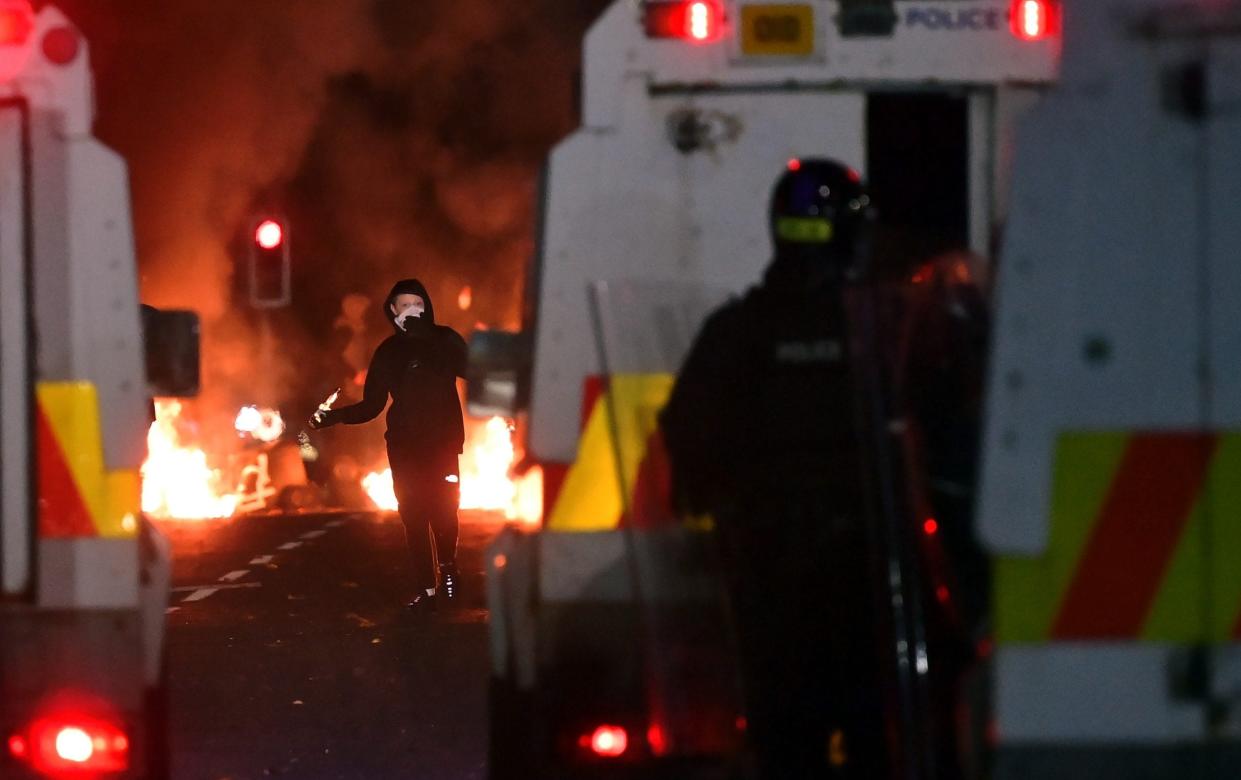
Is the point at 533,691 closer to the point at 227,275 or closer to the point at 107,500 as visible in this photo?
the point at 107,500

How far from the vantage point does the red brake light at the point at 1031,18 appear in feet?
18.2

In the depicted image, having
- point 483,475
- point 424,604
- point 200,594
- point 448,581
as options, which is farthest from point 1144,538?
point 483,475

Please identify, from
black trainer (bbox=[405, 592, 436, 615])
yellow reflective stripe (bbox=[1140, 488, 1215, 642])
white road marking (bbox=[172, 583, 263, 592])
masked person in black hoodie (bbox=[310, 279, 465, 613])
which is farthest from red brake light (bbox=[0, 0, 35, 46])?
white road marking (bbox=[172, 583, 263, 592])

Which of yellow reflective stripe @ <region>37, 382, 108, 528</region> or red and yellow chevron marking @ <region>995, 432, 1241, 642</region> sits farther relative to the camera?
yellow reflective stripe @ <region>37, 382, 108, 528</region>

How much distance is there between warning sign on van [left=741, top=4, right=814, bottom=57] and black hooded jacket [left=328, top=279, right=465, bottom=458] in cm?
660

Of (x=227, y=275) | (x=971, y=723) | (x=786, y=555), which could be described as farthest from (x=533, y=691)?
(x=227, y=275)

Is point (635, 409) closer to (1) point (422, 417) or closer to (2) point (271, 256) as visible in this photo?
(1) point (422, 417)

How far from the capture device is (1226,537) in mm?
3428

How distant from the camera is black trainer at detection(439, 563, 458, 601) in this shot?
12227 mm

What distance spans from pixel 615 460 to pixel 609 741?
67 centimetres

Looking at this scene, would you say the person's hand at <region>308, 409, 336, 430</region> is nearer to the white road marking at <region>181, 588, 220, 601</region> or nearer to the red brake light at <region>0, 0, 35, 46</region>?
the white road marking at <region>181, 588, 220, 601</region>

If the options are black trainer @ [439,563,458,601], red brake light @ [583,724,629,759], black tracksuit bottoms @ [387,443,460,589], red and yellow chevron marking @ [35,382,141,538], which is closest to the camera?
red and yellow chevron marking @ [35,382,141,538]

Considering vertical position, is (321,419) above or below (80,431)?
below

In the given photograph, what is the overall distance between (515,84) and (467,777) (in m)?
20.9
